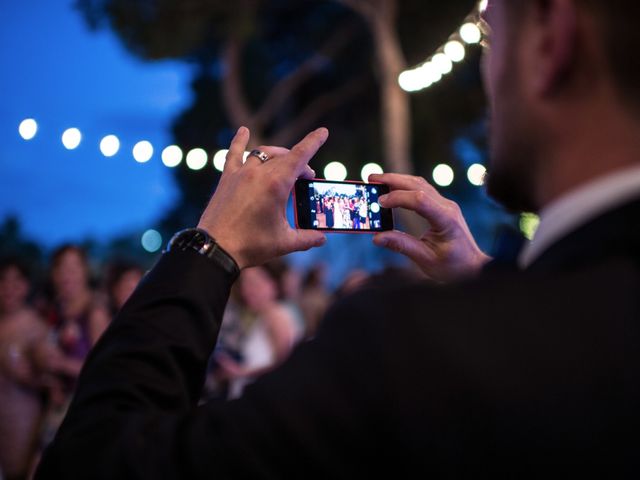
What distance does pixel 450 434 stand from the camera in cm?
49

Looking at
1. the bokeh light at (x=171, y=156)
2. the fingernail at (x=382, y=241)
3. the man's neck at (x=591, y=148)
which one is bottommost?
the man's neck at (x=591, y=148)

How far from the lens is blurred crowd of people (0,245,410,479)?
11.4ft

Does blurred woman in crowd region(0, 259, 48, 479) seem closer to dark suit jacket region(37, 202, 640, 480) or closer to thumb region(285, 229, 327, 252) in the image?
thumb region(285, 229, 327, 252)

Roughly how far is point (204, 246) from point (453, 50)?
4099 mm

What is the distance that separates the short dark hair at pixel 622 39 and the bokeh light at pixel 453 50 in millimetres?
4110

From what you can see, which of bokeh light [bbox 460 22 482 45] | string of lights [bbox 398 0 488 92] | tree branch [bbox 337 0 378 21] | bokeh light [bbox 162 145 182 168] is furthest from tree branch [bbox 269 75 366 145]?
bokeh light [bbox 162 145 182 168]

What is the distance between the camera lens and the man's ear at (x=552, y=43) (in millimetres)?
607

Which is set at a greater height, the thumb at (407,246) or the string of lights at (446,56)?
the string of lights at (446,56)

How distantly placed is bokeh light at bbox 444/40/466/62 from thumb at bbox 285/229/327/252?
12.4 feet

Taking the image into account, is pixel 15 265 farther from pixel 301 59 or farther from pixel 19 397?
pixel 301 59

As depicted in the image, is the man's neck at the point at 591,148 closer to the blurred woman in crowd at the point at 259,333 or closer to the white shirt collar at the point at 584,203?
the white shirt collar at the point at 584,203

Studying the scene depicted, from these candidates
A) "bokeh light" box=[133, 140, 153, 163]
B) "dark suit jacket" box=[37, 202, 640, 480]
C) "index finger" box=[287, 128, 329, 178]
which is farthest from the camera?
"bokeh light" box=[133, 140, 153, 163]

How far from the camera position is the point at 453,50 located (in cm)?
453

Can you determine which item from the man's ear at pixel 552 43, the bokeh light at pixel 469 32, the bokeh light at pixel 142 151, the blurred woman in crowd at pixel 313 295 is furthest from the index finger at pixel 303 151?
the blurred woman in crowd at pixel 313 295
